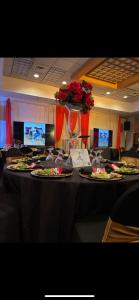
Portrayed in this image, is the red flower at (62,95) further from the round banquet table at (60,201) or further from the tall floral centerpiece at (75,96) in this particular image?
the round banquet table at (60,201)

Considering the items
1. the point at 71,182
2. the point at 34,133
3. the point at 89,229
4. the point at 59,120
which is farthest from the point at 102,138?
the point at 89,229

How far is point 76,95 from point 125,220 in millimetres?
1258

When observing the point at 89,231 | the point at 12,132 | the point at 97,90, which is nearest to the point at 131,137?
the point at 97,90

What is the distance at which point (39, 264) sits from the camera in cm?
94

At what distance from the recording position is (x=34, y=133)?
20.1 feet

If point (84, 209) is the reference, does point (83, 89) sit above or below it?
above

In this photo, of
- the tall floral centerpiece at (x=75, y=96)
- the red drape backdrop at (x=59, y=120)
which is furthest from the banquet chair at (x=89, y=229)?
the red drape backdrop at (x=59, y=120)

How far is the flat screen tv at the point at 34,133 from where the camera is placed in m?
5.77

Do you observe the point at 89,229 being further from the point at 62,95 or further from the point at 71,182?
the point at 62,95

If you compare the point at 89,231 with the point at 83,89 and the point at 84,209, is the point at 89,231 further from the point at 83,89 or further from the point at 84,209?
the point at 83,89

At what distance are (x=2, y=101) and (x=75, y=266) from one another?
5.80 m

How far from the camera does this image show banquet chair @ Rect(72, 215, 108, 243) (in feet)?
3.46

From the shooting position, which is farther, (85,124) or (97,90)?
(85,124)

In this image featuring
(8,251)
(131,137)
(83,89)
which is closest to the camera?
(8,251)
